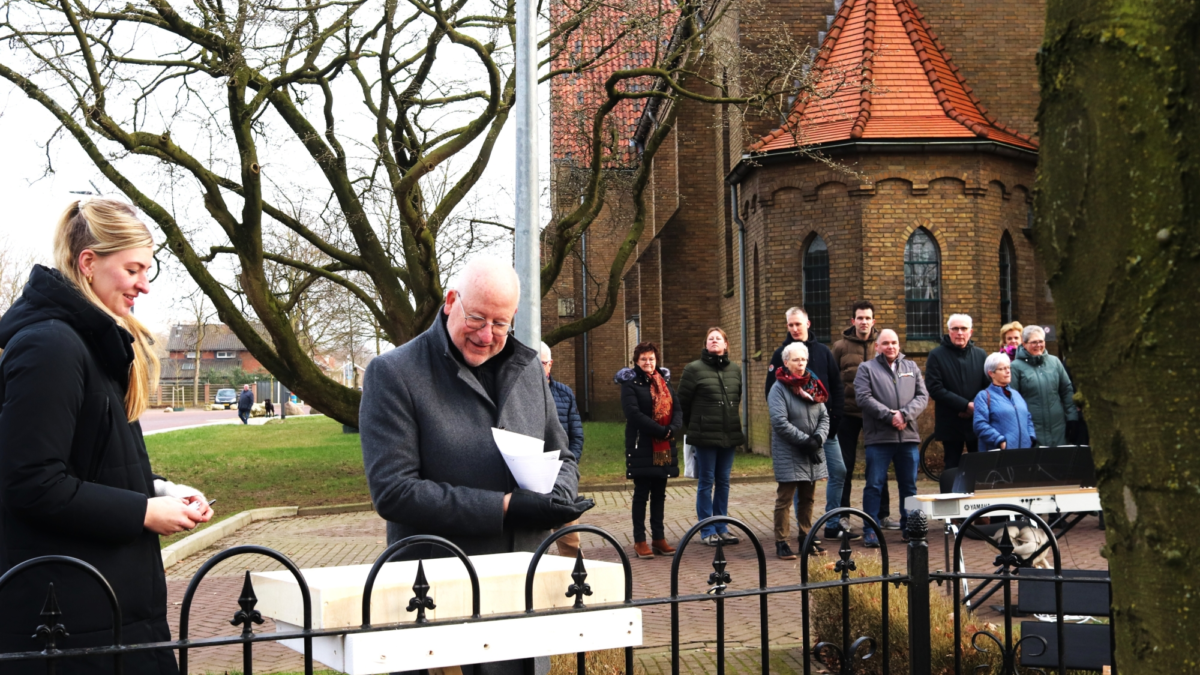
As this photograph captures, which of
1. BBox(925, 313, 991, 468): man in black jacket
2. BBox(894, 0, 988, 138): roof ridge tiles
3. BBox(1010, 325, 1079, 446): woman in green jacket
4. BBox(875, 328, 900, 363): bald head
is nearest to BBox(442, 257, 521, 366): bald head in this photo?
BBox(875, 328, 900, 363): bald head

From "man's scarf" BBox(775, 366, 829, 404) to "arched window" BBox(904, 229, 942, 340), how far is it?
32.8 ft

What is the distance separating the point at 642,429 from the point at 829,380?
6.67 feet

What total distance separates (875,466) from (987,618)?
317 cm

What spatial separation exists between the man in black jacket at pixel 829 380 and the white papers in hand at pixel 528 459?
23.1ft

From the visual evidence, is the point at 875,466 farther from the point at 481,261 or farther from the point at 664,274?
the point at 664,274

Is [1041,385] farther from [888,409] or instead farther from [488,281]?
[488,281]

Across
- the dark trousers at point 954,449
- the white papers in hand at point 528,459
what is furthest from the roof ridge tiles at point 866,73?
the white papers in hand at point 528,459

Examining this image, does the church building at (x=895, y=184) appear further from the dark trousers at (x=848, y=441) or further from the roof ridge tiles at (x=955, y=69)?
the dark trousers at (x=848, y=441)

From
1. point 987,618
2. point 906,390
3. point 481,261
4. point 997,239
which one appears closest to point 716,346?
point 906,390

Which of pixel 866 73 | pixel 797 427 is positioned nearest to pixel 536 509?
pixel 797 427

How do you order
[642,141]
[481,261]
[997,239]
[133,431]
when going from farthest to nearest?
[642,141], [997,239], [481,261], [133,431]

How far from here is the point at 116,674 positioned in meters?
2.46

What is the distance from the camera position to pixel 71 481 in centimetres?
256

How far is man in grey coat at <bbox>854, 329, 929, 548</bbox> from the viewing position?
9.99 meters
